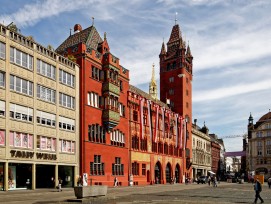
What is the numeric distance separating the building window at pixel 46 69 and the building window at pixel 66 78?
1.57m

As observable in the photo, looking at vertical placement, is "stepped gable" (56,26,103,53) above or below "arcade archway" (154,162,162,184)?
above

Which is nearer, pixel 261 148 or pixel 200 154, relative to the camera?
pixel 200 154

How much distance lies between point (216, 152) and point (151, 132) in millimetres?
82738

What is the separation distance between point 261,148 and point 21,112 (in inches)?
4964

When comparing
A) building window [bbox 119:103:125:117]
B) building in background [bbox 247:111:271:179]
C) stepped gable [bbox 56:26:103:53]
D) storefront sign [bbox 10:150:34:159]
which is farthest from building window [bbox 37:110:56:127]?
building in background [bbox 247:111:271:179]

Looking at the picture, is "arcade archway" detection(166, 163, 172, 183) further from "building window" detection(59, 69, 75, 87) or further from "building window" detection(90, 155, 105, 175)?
"building window" detection(59, 69, 75, 87)

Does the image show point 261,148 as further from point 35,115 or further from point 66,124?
point 35,115

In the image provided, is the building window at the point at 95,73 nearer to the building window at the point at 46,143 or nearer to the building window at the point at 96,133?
the building window at the point at 96,133

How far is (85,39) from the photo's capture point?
6650 centimetres

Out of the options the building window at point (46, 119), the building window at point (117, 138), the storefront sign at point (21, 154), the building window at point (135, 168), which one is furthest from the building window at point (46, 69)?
the building window at point (135, 168)

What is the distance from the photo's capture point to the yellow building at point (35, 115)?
44938 mm

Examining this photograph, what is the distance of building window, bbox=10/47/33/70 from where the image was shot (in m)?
46.5

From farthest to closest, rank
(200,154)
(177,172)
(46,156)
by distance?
(200,154) < (177,172) < (46,156)

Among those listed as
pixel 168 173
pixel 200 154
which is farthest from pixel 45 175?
pixel 200 154
